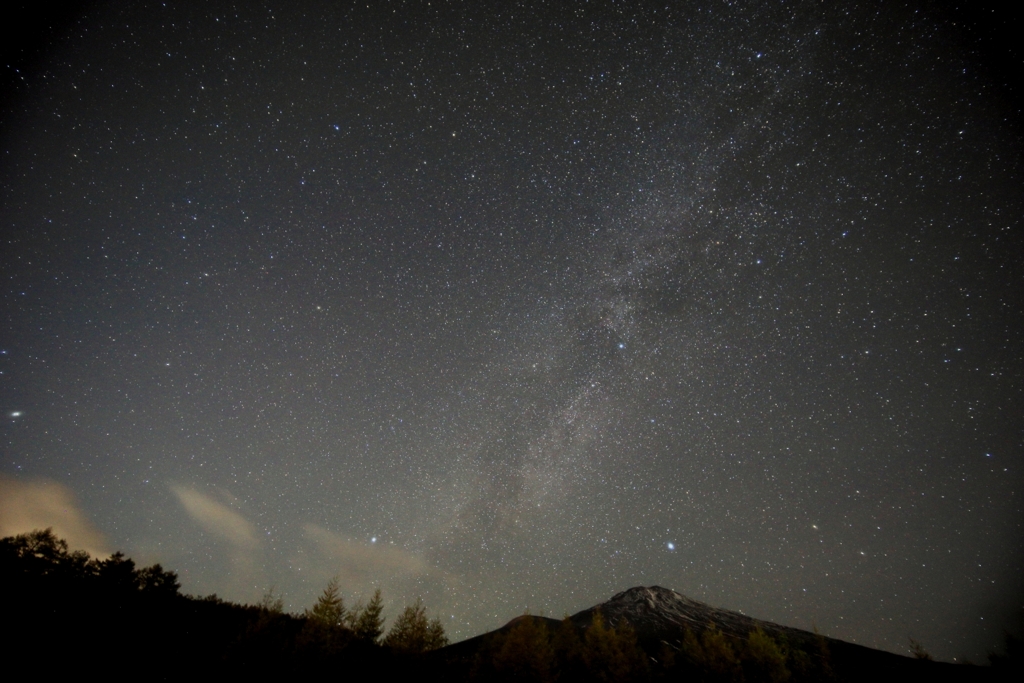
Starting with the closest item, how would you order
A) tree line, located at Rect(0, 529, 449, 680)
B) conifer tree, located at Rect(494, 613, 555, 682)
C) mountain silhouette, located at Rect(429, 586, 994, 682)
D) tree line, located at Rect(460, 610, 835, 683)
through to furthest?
tree line, located at Rect(0, 529, 449, 680) < conifer tree, located at Rect(494, 613, 555, 682) < tree line, located at Rect(460, 610, 835, 683) < mountain silhouette, located at Rect(429, 586, 994, 682)

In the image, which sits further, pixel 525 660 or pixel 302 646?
pixel 525 660

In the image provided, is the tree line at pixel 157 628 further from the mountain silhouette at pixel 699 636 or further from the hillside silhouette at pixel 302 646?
the mountain silhouette at pixel 699 636

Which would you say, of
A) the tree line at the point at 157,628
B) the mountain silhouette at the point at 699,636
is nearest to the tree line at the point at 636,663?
the mountain silhouette at the point at 699,636

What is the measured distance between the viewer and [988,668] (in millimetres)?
29297

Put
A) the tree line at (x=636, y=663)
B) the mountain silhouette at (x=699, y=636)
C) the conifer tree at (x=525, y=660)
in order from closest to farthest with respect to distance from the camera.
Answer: the conifer tree at (x=525, y=660)
the tree line at (x=636, y=663)
the mountain silhouette at (x=699, y=636)

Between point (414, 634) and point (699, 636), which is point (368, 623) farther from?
point (699, 636)

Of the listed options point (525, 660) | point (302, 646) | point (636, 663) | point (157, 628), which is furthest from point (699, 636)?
point (157, 628)

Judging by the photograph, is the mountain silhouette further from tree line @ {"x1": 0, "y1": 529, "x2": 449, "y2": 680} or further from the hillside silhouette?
tree line @ {"x1": 0, "y1": 529, "x2": 449, "y2": 680}

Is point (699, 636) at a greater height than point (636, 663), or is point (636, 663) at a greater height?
point (699, 636)

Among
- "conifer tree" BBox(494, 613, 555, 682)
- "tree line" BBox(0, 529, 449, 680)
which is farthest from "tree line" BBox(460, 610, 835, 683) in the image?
A: "tree line" BBox(0, 529, 449, 680)

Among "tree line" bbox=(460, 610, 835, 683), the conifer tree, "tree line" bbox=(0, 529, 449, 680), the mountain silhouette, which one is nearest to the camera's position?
"tree line" bbox=(0, 529, 449, 680)

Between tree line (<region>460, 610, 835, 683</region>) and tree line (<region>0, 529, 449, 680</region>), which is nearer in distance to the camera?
tree line (<region>0, 529, 449, 680</region>)

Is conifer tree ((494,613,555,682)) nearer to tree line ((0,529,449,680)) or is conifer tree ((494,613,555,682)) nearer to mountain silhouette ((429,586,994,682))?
mountain silhouette ((429,586,994,682))

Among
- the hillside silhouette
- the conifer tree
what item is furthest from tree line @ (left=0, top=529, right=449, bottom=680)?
the conifer tree
